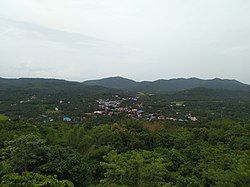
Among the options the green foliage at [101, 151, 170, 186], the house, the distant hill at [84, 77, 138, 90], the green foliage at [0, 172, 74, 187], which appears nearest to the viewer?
the green foliage at [0, 172, 74, 187]

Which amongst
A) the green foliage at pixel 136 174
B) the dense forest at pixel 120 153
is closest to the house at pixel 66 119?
the dense forest at pixel 120 153

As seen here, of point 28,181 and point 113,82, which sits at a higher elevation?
point 113,82

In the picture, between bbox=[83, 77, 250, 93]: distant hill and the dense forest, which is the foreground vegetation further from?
bbox=[83, 77, 250, 93]: distant hill

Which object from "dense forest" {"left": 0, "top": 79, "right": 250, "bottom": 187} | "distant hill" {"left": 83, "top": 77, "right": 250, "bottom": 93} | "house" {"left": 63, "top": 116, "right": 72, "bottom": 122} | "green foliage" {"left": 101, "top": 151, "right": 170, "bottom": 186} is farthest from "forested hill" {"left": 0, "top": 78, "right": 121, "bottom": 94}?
"green foliage" {"left": 101, "top": 151, "right": 170, "bottom": 186}

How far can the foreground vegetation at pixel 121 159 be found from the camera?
56.4ft

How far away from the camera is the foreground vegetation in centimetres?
1719

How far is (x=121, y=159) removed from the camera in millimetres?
19484

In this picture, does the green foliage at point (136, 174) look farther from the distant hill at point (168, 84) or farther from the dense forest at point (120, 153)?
the distant hill at point (168, 84)

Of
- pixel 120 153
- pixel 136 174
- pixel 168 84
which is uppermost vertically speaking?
pixel 168 84

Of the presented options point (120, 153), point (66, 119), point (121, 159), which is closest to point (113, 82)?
point (66, 119)

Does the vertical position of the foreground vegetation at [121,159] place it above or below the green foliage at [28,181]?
below

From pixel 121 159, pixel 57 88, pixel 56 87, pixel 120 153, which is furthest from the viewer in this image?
pixel 56 87

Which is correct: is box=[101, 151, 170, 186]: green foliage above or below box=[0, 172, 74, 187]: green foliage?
below

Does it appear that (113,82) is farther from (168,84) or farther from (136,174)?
(136,174)
